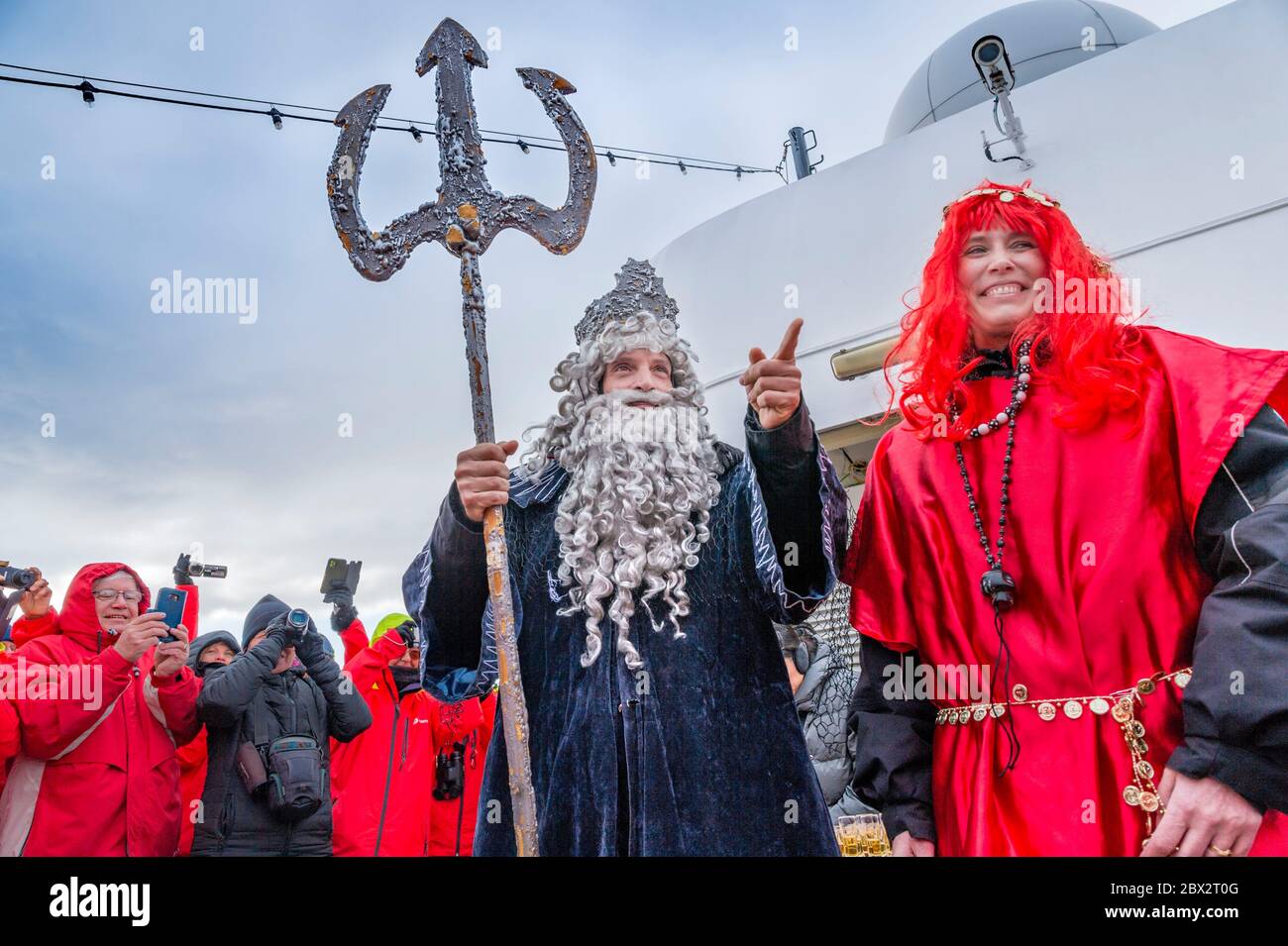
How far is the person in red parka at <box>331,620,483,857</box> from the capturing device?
4.43 meters

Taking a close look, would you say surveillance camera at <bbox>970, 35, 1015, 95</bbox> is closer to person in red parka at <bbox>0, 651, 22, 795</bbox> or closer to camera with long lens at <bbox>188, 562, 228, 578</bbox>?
camera with long lens at <bbox>188, 562, 228, 578</bbox>

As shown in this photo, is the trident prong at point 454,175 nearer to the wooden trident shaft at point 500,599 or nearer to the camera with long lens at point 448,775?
the wooden trident shaft at point 500,599

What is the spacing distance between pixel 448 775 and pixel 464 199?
317 cm

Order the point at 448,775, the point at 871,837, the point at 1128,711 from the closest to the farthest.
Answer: the point at 1128,711, the point at 871,837, the point at 448,775

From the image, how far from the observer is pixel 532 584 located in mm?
2473


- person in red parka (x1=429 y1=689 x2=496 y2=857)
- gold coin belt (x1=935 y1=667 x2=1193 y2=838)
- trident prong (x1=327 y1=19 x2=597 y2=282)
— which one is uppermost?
trident prong (x1=327 y1=19 x2=597 y2=282)

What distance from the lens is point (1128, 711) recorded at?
5.97 feet

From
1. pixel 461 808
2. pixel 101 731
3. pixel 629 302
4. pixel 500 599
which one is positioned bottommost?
pixel 461 808

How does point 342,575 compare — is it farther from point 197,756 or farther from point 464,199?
point 464,199

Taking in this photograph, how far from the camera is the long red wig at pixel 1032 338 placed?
2035 mm

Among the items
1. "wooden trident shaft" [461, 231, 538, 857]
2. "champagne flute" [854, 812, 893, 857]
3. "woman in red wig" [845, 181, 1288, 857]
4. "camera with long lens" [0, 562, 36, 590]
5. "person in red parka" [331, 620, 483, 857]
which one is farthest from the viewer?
"person in red parka" [331, 620, 483, 857]

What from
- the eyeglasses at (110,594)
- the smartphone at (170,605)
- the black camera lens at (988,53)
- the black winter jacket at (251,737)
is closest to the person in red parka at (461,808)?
the black winter jacket at (251,737)

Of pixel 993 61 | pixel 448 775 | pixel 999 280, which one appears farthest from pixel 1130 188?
pixel 448 775

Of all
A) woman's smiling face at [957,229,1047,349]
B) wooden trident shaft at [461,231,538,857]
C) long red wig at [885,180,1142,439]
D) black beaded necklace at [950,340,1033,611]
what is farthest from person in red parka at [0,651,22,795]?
woman's smiling face at [957,229,1047,349]
